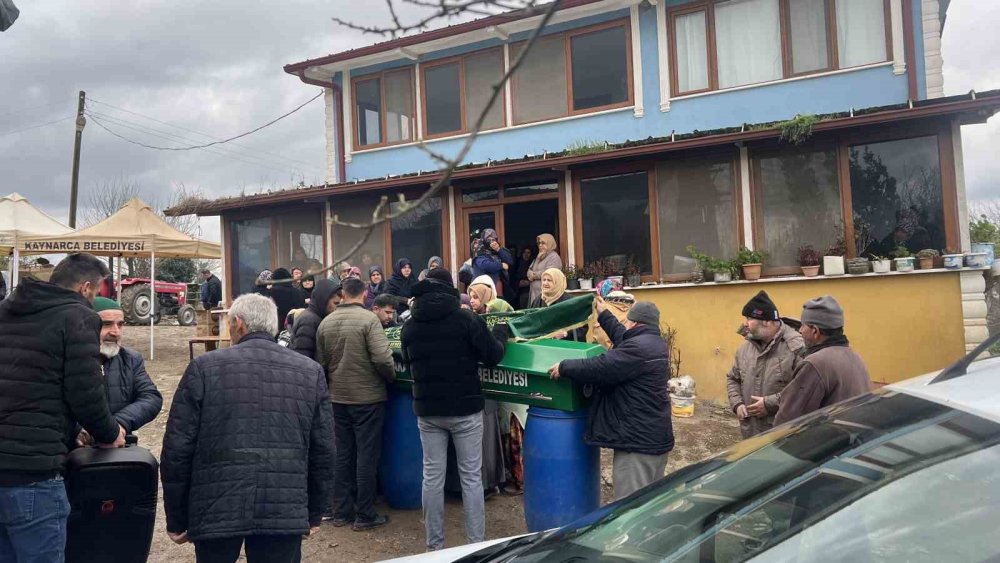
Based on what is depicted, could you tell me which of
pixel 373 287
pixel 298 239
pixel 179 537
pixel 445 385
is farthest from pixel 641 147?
pixel 179 537

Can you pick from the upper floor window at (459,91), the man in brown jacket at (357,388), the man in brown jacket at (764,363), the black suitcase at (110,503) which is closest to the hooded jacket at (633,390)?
the man in brown jacket at (764,363)

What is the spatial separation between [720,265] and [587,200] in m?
2.29

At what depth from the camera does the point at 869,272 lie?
8.33 m

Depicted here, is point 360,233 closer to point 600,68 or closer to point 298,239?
point 298,239

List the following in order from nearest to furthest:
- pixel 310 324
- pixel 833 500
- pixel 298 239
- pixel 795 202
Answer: pixel 833 500, pixel 310 324, pixel 795 202, pixel 298 239

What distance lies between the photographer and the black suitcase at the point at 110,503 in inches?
118

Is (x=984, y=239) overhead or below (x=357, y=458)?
overhead

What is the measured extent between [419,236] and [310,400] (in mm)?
8313

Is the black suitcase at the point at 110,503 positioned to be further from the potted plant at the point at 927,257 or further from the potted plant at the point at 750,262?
the potted plant at the point at 927,257

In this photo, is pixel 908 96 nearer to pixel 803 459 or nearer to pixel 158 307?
pixel 803 459

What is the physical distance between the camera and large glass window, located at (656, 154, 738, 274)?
931 cm

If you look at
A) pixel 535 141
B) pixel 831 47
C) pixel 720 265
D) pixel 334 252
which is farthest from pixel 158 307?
pixel 831 47

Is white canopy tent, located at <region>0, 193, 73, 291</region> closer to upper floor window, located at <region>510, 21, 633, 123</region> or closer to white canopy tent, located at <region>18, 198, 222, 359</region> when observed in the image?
white canopy tent, located at <region>18, 198, 222, 359</region>

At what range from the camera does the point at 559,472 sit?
422 cm
